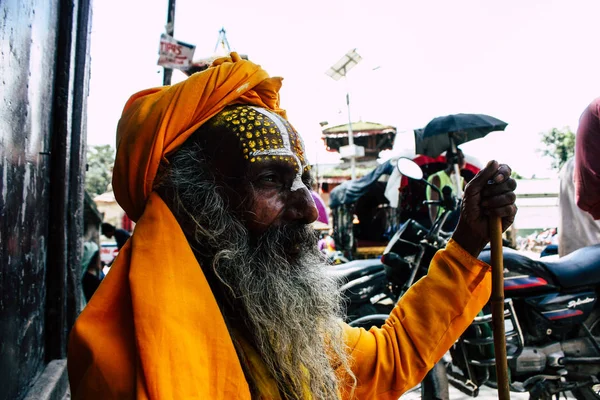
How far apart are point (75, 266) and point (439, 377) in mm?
2651

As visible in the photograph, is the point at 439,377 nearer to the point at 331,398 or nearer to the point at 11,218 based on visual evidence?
the point at 331,398

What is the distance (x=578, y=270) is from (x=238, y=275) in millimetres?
3000

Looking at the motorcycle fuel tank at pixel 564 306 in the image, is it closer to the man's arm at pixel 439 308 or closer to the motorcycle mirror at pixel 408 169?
the motorcycle mirror at pixel 408 169

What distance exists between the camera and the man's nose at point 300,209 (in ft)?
4.41

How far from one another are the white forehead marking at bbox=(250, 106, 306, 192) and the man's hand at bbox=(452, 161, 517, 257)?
53 cm

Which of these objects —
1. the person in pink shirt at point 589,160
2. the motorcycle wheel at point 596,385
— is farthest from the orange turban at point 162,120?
the motorcycle wheel at point 596,385

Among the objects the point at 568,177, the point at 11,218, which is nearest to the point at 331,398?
the point at 11,218

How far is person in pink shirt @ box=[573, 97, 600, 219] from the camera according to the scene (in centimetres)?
288

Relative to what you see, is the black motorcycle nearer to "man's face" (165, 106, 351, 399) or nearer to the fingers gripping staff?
the fingers gripping staff

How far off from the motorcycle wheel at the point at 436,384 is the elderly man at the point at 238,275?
2.10 metres

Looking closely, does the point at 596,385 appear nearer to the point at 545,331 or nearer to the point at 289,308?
the point at 545,331

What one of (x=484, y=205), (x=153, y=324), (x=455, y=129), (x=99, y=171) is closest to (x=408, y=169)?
(x=484, y=205)

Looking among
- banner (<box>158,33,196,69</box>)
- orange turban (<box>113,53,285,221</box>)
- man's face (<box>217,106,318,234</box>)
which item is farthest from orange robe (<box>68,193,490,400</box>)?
banner (<box>158,33,196,69</box>)

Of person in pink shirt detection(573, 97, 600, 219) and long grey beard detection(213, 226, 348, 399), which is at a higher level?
person in pink shirt detection(573, 97, 600, 219)
